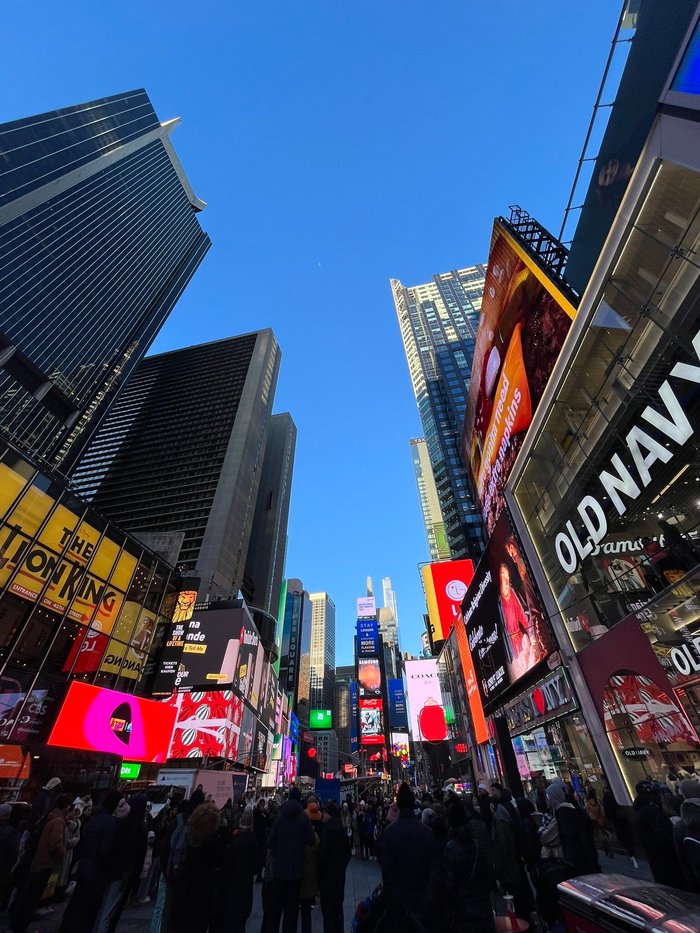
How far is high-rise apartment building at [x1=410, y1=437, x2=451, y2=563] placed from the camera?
85688mm

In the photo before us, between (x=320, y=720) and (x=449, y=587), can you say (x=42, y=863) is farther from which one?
(x=320, y=720)

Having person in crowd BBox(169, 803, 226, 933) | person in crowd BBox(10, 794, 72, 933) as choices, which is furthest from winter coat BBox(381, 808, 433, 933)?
person in crowd BBox(10, 794, 72, 933)

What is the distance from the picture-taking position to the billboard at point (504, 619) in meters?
15.9

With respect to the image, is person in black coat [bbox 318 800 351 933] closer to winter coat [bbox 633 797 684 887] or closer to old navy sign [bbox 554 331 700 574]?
winter coat [bbox 633 797 684 887]

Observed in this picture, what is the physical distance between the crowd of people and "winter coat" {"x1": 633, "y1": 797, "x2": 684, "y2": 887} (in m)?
0.01

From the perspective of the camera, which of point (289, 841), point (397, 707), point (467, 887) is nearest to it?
point (467, 887)

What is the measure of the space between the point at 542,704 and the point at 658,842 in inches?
482

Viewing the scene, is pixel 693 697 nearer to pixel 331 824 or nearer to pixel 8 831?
pixel 331 824

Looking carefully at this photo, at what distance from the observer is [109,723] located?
17703 mm

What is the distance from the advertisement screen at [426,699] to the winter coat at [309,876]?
145 ft

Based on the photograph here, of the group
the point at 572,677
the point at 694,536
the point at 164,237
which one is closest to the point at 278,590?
the point at 572,677

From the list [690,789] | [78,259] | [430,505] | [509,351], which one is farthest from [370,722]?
[78,259]

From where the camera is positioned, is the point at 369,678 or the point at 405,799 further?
the point at 369,678

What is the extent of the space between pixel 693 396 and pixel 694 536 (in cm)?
312
